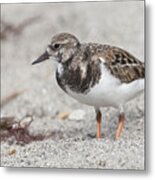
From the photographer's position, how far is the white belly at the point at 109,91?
189 centimetres

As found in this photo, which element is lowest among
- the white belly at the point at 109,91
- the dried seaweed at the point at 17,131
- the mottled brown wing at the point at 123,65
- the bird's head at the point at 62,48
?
the dried seaweed at the point at 17,131

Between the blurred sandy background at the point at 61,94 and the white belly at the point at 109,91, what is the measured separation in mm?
59

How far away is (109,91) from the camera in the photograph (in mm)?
1896

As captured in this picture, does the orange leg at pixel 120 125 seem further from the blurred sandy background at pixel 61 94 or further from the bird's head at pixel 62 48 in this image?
the bird's head at pixel 62 48

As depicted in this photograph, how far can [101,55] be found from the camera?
194 centimetres

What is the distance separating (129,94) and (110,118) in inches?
7.0

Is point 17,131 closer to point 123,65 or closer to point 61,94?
point 61,94

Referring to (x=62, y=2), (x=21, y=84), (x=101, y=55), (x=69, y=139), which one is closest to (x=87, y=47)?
(x=101, y=55)

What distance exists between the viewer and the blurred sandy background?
1976 millimetres

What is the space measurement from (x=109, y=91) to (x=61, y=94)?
36cm

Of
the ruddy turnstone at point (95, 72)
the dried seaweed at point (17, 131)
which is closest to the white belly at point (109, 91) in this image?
the ruddy turnstone at point (95, 72)

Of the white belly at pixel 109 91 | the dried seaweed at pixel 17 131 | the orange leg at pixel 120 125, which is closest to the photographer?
the white belly at pixel 109 91

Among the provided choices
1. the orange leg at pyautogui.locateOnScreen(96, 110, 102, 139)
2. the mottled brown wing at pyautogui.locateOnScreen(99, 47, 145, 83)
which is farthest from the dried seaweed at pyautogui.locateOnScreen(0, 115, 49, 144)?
the mottled brown wing at pyautogui.locateOnScreen(99, 47, 145, 83)

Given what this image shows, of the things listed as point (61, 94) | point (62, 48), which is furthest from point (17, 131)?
point (62, 48)
